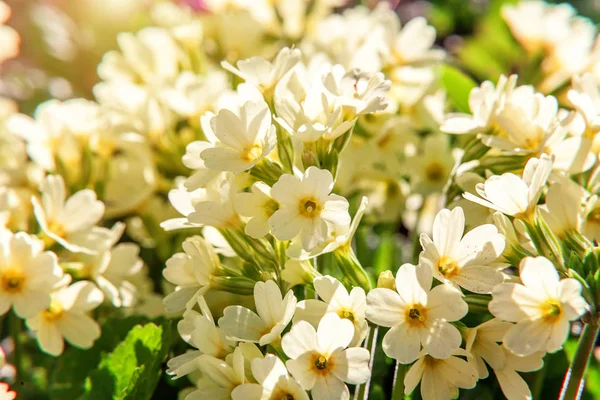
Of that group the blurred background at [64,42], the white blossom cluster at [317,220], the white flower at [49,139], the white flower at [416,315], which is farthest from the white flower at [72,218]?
the blurred background at [64,42]

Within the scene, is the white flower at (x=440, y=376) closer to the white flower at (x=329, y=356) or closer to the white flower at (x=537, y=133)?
the white flower at (x=329, y=356)

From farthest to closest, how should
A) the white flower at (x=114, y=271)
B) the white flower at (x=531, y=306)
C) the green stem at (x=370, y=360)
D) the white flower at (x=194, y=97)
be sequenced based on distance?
the white flower at (x=194, y=97), the white flower at (x=114, y=271), the green stem at (x=370, y=360), the white flower at (x=531, y=306)

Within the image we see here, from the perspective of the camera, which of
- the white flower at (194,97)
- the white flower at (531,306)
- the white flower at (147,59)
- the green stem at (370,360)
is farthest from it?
the white flower at (147,59)

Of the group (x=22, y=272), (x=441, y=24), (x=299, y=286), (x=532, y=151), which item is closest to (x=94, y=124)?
(x=22, y=272)

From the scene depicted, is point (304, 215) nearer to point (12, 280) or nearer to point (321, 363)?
point (321, 363)

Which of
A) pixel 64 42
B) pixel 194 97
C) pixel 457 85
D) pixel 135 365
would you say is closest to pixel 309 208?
pixel 135 365

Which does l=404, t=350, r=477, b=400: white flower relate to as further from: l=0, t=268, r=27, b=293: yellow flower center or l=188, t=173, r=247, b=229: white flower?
l=0, t=268, r=27, b=293: yellow flower center
